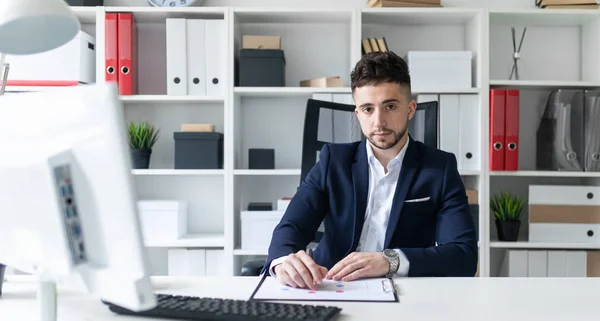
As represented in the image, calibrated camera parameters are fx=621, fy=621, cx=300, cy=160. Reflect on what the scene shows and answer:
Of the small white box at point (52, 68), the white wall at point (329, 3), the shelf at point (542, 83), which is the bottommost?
the shelf at point (542, 83)

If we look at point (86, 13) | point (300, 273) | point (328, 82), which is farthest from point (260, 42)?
point (300, 273)

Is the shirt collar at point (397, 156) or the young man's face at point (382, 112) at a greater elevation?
the young man's face at point (382, 112)

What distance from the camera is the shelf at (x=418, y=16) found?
3.05 metres

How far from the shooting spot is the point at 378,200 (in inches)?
72.6

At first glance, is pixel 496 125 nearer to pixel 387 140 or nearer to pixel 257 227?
pixel 257 227

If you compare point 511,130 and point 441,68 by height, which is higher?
point 441,68

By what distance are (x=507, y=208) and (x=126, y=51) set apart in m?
2.06

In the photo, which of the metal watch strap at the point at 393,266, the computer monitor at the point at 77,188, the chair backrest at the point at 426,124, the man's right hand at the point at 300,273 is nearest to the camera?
the computer monitor at the point at 77,188

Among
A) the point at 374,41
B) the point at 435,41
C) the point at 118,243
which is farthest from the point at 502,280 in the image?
the point at 435,41

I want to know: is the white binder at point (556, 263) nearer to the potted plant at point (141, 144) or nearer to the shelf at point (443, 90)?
the shelf at point (443, 90)

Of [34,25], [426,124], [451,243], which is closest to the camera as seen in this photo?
[34,25]

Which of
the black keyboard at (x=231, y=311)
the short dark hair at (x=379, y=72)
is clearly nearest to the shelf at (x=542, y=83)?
the short dark hair at (x=379, y=72)

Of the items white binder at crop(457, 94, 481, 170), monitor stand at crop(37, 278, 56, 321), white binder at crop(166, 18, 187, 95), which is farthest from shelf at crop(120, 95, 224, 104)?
monitor stand at crop(37, 278, 56, 321)

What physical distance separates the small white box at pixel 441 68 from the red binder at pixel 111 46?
1454 mm
